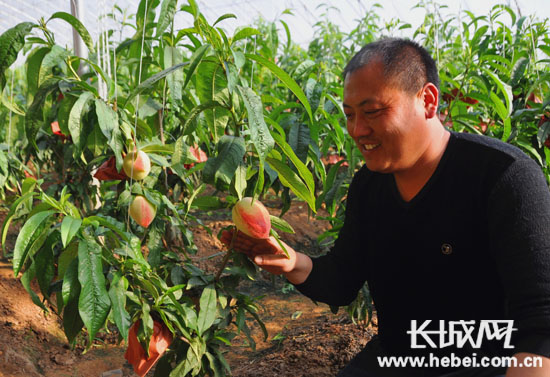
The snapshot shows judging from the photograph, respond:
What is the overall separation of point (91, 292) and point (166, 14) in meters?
0.53

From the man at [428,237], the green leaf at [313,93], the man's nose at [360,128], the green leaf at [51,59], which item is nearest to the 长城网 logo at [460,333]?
the man at [428,237]

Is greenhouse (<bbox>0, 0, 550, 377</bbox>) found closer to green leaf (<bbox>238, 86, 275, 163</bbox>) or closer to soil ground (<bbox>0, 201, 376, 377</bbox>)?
green leaf (<bbox>238, 86, 275, 163</bbox>)

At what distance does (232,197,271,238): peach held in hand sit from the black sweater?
0.25 meters

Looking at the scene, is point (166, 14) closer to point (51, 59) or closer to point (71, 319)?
point (51, 59)

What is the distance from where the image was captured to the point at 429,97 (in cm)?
88

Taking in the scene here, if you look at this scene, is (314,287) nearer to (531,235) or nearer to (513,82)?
(531,235)

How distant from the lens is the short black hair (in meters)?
0.85

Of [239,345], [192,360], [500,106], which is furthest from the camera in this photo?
[239,345]

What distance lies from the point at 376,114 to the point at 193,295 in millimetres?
573

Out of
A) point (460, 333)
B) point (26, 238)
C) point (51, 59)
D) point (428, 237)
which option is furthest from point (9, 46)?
point (460, 333)

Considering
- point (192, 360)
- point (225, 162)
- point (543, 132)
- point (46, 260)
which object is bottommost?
point (192, 360)

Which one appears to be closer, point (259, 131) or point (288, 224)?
point (259, 131)

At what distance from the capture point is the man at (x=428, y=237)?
82cm

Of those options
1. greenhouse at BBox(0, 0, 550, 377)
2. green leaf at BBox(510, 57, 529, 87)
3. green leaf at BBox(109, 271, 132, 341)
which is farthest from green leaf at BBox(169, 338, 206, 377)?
green leaf at BBox(510, 57, 529, 87)
